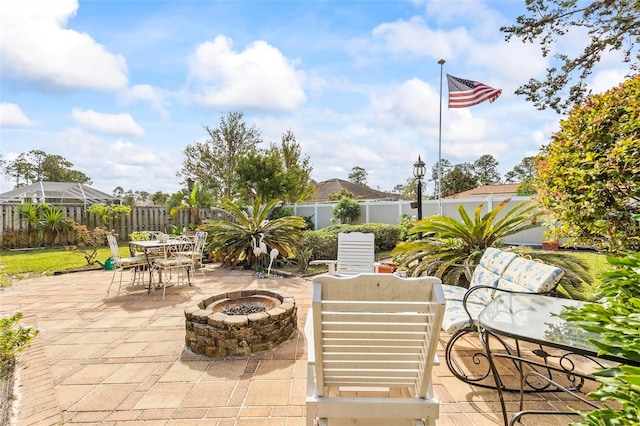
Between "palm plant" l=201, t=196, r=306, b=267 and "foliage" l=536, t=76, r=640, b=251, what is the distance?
527 cm

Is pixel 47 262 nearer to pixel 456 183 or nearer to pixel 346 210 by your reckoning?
pixel 346 210

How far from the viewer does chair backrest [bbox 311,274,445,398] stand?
1.47m

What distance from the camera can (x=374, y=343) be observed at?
1.56 meters

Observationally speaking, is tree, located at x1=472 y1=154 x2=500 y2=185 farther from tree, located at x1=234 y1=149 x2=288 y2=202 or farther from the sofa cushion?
the sofa cushion

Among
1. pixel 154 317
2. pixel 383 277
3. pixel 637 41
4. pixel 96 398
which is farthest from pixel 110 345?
pixel 637 41

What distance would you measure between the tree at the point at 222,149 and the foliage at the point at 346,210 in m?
8.06

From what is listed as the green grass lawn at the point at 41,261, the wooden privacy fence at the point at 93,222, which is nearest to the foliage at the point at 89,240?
the green grass lawn at the point at 41,261

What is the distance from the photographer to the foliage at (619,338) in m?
0.80

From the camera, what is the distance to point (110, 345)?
3230 mm

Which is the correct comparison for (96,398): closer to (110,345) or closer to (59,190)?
(110,345)

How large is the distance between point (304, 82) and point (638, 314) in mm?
7504

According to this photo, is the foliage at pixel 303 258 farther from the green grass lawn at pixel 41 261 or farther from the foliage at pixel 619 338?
the foliage at pixel 619 338

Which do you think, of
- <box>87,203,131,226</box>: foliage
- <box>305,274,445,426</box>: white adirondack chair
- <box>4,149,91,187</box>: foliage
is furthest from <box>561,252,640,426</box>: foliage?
<box>4,149,91,187</box>: foliage

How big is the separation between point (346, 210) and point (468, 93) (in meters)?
7.03
